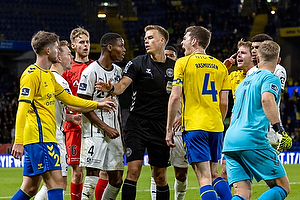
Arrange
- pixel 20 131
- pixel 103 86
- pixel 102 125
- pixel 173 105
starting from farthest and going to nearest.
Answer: pixel 102 125
pixel 103 86
pixel 173 105
pixel 20 131

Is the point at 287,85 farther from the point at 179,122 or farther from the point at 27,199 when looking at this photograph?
the point at 27,199

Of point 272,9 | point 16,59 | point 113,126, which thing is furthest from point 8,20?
point 113,126

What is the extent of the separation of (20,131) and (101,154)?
1.27 m

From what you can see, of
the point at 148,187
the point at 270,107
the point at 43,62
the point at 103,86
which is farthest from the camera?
the point at 148,187

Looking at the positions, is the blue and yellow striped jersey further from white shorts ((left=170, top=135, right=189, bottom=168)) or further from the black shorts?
white shorts ((left=170, top=135, right=189, bottom=168))

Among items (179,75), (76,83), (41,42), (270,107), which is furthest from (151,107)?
(270,107)

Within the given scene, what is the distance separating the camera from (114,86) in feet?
18.7

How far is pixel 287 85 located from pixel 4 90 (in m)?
14.9

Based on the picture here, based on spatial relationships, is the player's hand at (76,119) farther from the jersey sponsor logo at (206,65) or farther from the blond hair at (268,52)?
the blond hair at (268,52)

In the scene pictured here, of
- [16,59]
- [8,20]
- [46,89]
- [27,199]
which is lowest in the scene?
[27,199]

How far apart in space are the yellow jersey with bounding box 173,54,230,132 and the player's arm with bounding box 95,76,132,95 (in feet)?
2.44

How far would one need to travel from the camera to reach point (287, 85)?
25.3m

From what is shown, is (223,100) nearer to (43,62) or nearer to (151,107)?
(151,107)

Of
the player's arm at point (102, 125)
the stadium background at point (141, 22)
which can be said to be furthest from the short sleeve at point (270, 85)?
the stadium background at point (141, 22)
